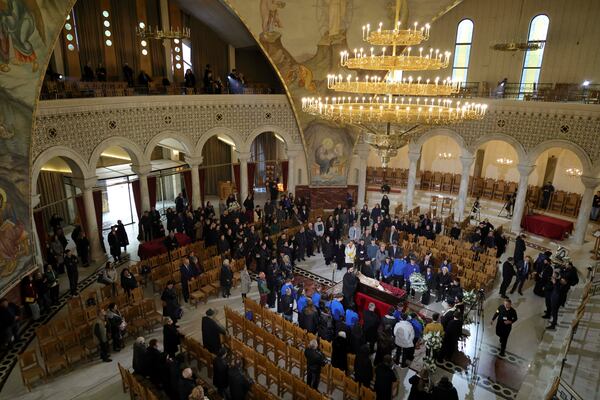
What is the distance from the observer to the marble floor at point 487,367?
8.25 metres

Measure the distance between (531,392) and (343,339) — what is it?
3866mm

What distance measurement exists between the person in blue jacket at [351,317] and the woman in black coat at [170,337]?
344 centimetres

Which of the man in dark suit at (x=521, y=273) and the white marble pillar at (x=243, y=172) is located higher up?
the white marble pillar at (x=243, y=172)

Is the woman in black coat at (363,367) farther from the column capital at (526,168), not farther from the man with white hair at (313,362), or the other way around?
the column capital at (526,168)

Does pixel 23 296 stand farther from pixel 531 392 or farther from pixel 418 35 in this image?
pixel 531 392

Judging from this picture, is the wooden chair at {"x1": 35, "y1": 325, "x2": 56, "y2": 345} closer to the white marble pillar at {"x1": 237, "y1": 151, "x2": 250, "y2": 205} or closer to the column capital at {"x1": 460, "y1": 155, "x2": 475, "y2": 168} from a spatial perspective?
the white marble pillar at {"x1": 237, "y1": 151, "x2": 250, "y2": 205}

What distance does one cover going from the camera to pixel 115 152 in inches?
714

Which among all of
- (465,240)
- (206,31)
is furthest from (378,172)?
(206,31)

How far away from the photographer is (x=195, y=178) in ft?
56.9

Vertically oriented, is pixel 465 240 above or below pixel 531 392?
above

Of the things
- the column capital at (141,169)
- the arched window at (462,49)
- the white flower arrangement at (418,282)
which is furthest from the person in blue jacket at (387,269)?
the arched window at (462,49)

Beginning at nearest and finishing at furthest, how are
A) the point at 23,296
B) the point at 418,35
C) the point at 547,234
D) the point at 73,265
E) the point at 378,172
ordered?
1. the point at 418,35
2. the point at 23,296
3. the point at 73,265
4. the point at 547,234
5. the point at 378,172

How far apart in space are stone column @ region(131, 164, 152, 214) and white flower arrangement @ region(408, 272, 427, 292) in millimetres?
10041

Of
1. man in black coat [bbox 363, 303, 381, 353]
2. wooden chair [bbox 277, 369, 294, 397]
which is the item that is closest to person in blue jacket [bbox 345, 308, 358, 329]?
man in black coat [bbox 363, 303, 381, 353]
